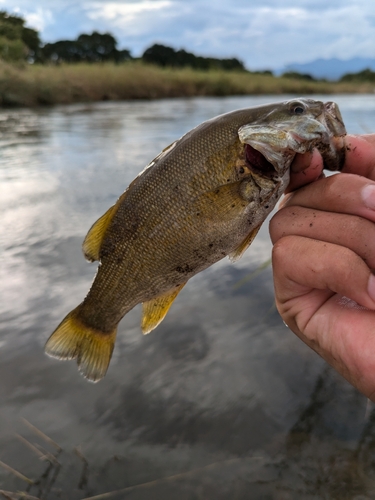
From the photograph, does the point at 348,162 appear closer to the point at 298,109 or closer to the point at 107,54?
the point at 298,109

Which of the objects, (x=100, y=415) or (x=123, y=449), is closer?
(x=123, y=449)

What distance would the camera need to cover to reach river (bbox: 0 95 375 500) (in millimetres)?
2389

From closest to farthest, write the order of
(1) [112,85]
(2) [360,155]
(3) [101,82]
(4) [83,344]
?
1. (2) [360,155]
2. (4) [83,344]
3. (3) [101,82]
4. (1) [112,85]

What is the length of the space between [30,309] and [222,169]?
274 centimetres

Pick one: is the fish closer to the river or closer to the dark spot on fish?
the dark spot on fish

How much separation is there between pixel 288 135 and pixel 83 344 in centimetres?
154

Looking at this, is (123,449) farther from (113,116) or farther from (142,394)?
(113,116)

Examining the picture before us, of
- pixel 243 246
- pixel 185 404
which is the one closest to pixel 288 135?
pixel 243 246

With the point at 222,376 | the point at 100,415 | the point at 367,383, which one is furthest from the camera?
the point at 222,376

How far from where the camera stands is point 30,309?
12.9 feet

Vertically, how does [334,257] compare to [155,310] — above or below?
above

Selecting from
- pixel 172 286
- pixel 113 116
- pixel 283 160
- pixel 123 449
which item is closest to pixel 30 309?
pixel 123 449

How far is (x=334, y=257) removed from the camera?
68.9 inches

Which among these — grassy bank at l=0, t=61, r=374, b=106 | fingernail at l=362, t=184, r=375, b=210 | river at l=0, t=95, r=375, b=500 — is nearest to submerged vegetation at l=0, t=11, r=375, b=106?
grassy bank at l=0, t=61, r=374, b=106
